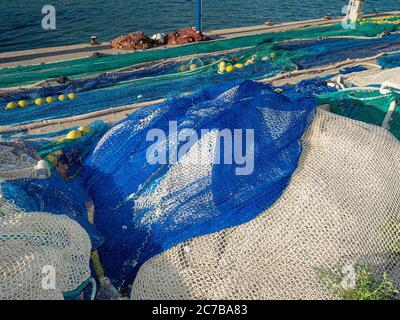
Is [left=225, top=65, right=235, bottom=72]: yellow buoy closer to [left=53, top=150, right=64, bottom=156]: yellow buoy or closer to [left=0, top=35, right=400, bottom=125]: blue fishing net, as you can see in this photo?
[left=0, top=35, right=400, bottom=125]: blue fishing net

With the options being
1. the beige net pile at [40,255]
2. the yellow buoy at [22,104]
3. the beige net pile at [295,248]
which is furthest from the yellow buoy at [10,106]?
the beige net pile at [295,248]

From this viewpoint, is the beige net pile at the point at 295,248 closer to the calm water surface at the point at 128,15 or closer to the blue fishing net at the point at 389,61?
the blue fishing net at the point at 389,61

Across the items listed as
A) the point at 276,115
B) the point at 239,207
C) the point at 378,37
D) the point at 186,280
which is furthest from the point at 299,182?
the point at 378,37

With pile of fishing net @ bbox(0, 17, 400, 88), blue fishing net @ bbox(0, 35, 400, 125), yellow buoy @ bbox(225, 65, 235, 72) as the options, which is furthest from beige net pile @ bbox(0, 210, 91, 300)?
yellow buoy @ bbox(225, 65, 235, 72)

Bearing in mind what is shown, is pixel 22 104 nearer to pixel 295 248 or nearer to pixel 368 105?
pixel 295 248

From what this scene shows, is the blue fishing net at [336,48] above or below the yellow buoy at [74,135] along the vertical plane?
above

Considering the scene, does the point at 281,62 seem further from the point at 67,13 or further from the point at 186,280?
the point at 67,13
